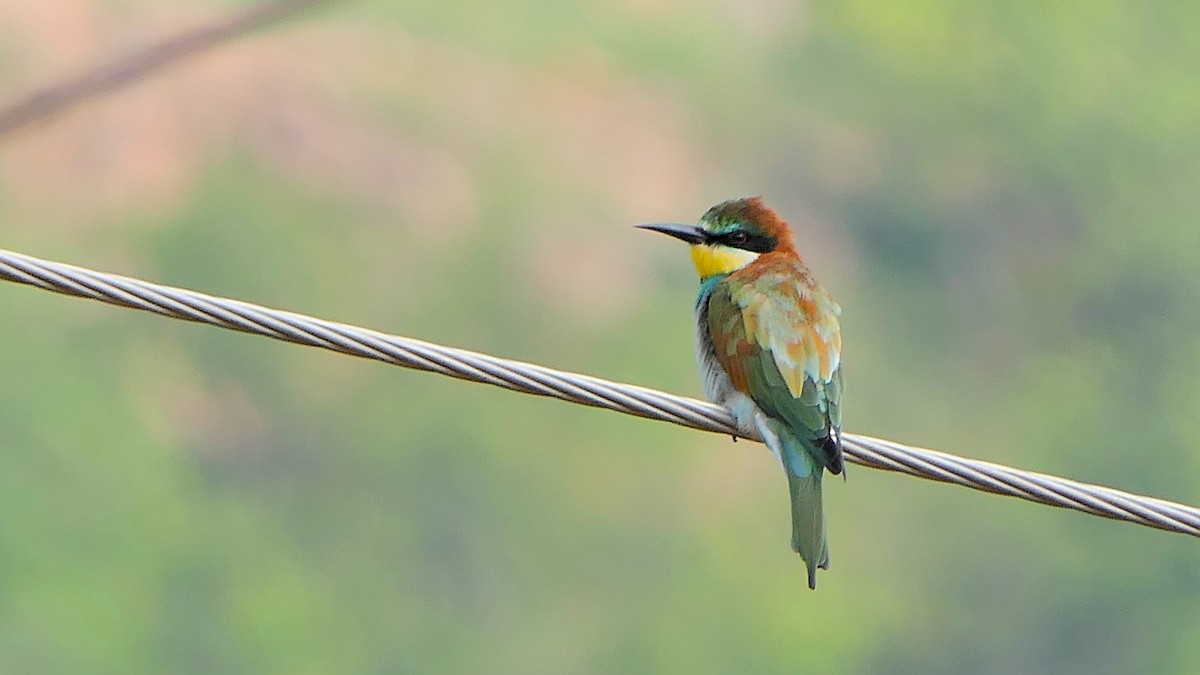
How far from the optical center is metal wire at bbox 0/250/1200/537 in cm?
163

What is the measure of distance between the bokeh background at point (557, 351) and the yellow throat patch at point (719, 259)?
8.67m

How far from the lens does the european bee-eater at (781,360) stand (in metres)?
2.39

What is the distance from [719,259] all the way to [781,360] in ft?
1.63

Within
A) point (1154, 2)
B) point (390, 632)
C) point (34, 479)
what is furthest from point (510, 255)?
point (1154, 2)

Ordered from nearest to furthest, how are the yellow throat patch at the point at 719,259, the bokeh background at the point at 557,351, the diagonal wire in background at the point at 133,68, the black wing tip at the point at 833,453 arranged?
the diagonal wire in background at the point at 133,68 → the black wing tip at the point at 833,453 → the yellow throat patch at the point at 719,259 → the bokeh background at the point at 557,351

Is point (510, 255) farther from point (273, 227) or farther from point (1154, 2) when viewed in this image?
point (1154, 2)

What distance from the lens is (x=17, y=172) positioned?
14078 mm

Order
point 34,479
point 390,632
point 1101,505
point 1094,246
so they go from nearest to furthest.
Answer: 1. point 1101,505
2. point 34,479
3. point 390,632
4. point 1094,246

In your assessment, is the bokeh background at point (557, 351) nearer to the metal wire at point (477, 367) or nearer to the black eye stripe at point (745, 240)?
the black eye stripe at point (745, 240)

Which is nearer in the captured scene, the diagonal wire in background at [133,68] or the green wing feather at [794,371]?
the diagonal wire in background at [133,68]

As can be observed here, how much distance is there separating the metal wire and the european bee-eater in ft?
1.72

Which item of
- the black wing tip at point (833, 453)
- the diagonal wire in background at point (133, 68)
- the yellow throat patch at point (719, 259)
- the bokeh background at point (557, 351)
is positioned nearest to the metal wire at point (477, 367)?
the diagonal wire in background at point (133, 68)

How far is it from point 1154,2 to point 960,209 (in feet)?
9.93

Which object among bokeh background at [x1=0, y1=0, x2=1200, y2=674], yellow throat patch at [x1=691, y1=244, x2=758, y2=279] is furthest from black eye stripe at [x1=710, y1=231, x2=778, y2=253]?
bokeh background at [x1=0, y1=0, x2=1200, y2=674]
